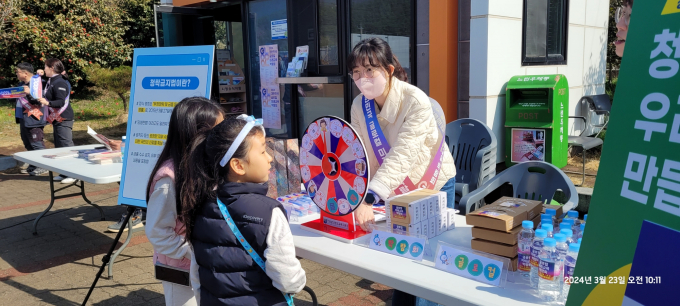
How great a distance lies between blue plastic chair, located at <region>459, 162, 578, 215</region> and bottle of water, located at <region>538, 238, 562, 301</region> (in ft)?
4.54

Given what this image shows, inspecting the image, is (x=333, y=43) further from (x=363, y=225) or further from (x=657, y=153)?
(x=657, y=153)

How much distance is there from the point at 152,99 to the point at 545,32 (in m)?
4.43

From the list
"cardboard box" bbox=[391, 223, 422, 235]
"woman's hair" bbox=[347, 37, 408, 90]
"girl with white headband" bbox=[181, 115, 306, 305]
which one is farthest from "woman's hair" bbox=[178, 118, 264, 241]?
"woman's hair" bbox=[347, 37, 408, 90]

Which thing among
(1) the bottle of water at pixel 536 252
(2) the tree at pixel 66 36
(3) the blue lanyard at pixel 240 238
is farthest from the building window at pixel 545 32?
(2) the tree at pixel 66 36

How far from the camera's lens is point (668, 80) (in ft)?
3.35

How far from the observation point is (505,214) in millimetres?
1921

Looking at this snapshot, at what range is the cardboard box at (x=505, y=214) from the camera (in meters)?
1.85

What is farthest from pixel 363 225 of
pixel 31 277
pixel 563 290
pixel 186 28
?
pixel 186 28

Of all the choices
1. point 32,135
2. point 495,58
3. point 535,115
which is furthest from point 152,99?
point 32,135

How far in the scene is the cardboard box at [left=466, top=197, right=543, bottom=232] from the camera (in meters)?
1.85

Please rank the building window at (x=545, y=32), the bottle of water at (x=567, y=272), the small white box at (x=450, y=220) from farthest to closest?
the building window at (x=545, y=32) → the small white box at (x=450, y=220) → the bottle of water at (x=567, y=272)

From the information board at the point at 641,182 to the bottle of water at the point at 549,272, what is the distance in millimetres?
382

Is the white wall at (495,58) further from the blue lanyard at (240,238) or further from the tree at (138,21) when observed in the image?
the tree at (138,21)

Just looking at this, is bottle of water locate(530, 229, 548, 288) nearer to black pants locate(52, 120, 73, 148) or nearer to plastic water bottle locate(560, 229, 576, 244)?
plastic water bottle locate(560, 229, 576, 244)
